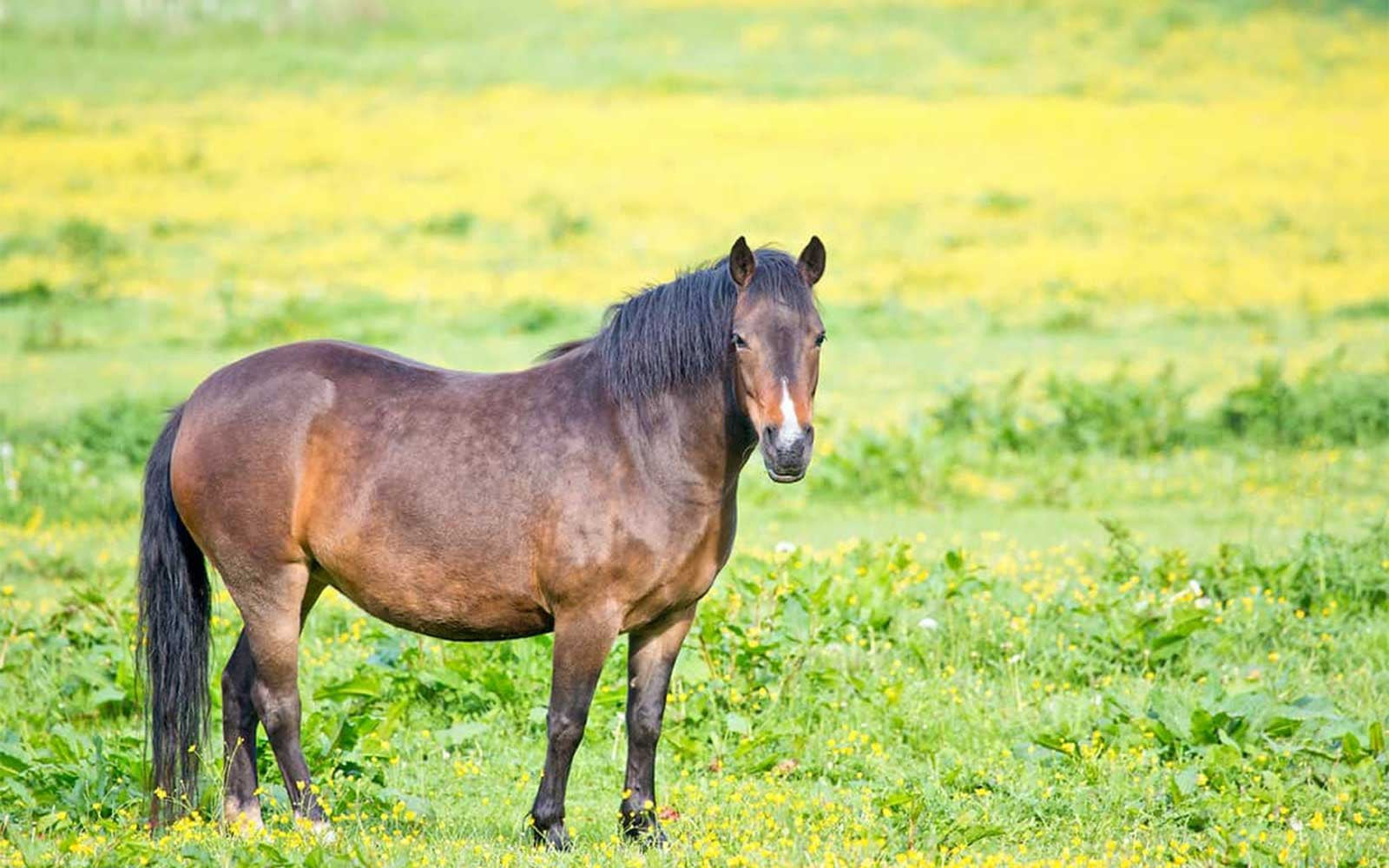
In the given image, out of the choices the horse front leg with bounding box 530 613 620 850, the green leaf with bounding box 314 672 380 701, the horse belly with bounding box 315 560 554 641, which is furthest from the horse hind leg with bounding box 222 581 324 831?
the horse front leg with bounding box 530 613 620 850

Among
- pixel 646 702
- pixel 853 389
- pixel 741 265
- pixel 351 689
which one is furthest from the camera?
pixel 853 389

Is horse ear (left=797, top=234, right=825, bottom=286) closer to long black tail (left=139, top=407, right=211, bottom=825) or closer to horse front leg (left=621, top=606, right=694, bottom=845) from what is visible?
horse front leg (left=621, top=606, right=694, bottom=845)

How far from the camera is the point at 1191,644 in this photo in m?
8.24

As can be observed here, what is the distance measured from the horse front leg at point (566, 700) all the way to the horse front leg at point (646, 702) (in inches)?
10.1

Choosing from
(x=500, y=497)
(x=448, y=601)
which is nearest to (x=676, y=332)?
(x=500, y=497)

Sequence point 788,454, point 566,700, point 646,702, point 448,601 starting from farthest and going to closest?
point 646,702
point 448,601
point 566,700
point 788,454

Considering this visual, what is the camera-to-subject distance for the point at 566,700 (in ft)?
19.9

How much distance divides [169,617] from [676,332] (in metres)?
2.26

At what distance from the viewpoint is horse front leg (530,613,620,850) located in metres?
6.00

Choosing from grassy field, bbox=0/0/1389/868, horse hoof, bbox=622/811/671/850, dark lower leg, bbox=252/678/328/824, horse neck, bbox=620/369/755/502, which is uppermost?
horse neck, bbox=620/369/755/502

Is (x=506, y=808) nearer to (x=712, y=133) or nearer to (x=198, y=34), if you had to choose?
(x=712, y=133)

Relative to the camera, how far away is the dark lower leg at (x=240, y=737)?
6449 millimetres

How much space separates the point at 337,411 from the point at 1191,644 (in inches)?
169

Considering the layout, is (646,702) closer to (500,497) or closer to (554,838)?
(554,838)
